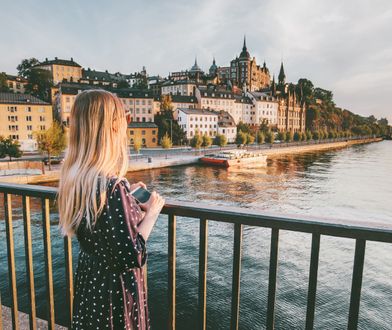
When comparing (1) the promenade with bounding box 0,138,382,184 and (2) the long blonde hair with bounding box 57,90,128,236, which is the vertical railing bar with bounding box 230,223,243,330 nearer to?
(2) the long blonde hair with bounding box 57,90,128,236

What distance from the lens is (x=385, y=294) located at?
12156mm

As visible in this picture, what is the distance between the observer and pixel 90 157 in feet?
4.94

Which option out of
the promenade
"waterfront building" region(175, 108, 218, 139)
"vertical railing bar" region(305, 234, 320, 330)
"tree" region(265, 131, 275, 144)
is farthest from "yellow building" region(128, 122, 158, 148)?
"vertical railing bar" region(305, 234, 320, 330)

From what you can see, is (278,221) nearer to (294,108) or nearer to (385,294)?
(385,294)

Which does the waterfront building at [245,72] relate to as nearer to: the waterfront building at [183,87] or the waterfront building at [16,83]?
the waterfront building at [183,87]

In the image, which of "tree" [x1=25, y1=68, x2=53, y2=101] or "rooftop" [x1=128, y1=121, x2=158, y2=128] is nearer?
"rooftop" [x1=128, y1=121, x2=158, y2=128]

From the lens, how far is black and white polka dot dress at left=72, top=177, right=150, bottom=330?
1.45 metres

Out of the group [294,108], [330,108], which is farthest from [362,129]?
[294,108]

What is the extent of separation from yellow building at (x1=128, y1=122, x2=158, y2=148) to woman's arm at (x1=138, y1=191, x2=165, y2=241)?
62931mm

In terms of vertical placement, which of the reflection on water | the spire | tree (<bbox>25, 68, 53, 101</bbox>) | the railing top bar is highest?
the spire

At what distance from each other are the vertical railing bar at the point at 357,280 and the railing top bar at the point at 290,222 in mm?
68

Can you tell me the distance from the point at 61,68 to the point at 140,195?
101302mm

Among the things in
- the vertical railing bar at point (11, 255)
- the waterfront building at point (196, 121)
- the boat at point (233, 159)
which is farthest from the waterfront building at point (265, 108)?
the vertical railing bar at point (11, 255)

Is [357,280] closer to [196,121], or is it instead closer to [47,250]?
[47,250]
